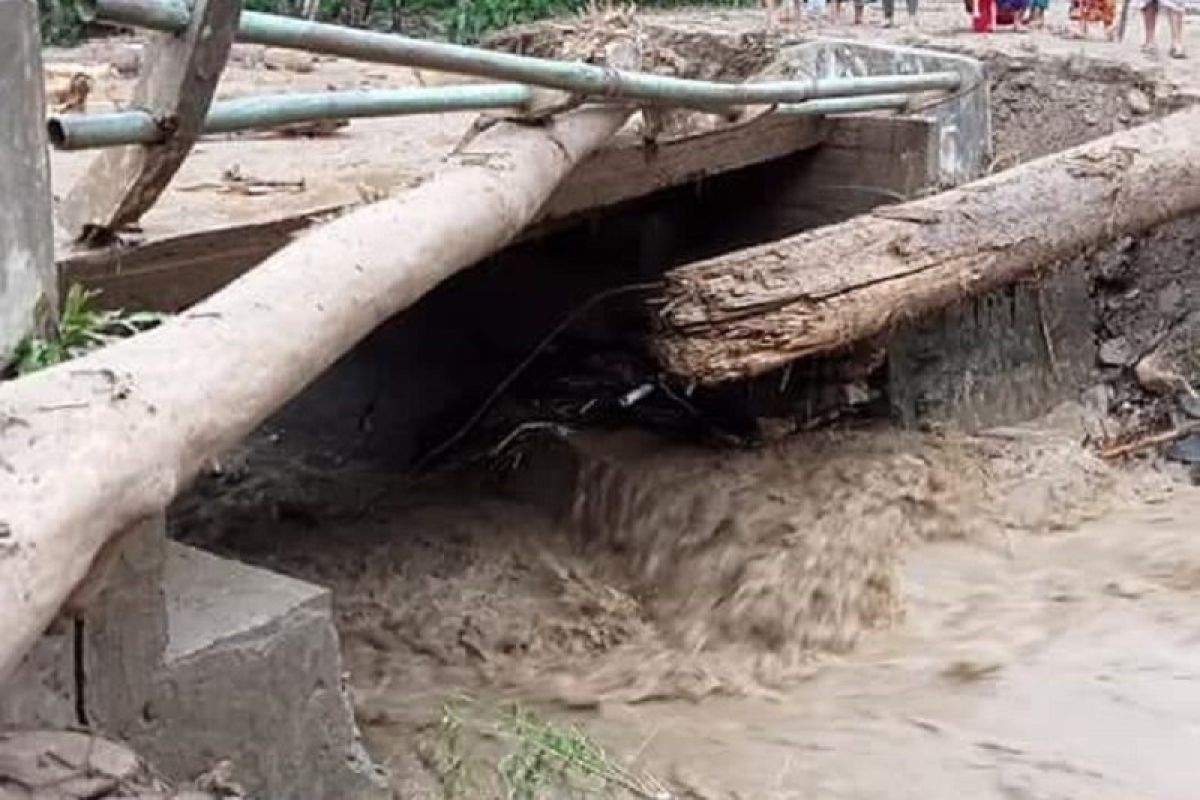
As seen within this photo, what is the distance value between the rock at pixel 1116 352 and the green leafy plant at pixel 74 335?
246 inches

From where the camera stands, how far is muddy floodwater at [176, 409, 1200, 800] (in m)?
5.83

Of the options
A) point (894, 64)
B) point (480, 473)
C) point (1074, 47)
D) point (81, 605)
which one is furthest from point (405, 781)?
point (1074, 47)

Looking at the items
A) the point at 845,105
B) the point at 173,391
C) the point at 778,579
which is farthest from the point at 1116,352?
the point at 173,391

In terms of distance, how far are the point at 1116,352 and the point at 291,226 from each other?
5007 millimetres

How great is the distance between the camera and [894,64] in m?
9.45

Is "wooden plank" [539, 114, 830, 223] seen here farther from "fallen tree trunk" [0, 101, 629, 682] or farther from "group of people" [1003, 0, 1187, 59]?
"group of people" [1003, 0, 1187, 59]

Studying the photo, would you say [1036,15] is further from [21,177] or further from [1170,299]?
[21,177]

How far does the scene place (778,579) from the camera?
23.6 feet

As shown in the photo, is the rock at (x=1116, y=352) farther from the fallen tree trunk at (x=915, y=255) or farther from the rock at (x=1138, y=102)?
the rock at (x=1138, y=102)

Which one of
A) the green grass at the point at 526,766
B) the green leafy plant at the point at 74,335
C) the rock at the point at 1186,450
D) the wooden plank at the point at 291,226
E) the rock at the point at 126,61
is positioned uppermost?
the green leafy plant at the point at 74,335

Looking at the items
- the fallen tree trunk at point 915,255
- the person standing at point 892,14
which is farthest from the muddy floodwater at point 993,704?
the person standing at point 892,14

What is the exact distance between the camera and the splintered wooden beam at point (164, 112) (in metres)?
4.48

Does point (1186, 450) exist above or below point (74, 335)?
below

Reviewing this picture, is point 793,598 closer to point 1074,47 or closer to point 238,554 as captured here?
point 238,554
